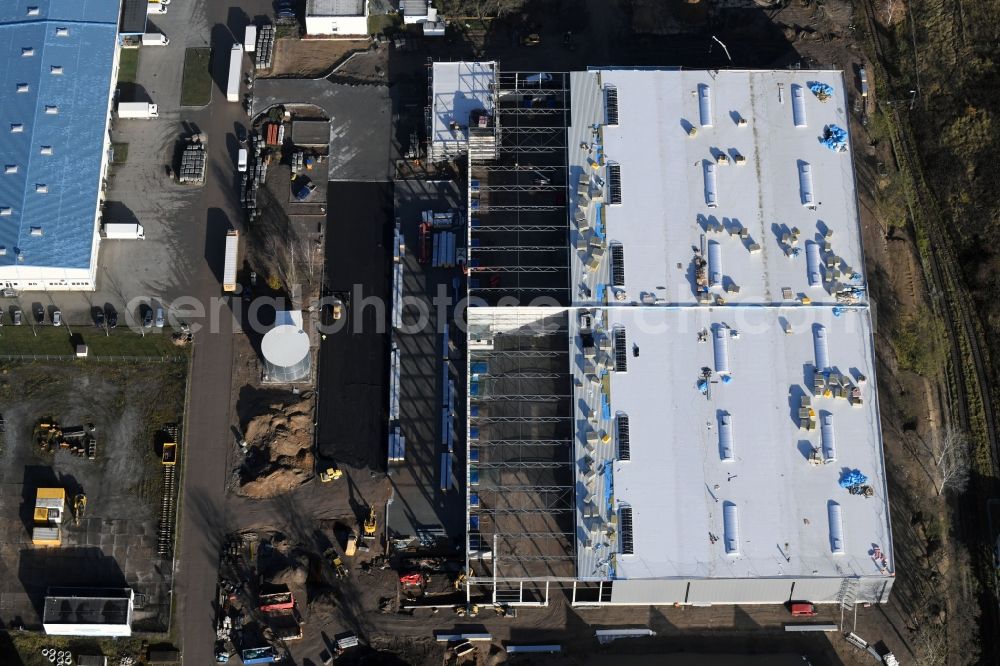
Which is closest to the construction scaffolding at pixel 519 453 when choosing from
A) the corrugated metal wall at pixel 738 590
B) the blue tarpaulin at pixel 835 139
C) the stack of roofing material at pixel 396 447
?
the corrugated metal wall at pixel 738 590

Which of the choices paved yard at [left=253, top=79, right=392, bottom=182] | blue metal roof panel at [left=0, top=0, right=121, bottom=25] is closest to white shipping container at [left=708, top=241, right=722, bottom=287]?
paved yard at [left=253, top=79, right=392, bottom=182]

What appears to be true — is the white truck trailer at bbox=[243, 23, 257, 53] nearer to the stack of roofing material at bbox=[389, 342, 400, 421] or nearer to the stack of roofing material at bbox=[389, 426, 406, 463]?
the stack of roofing material at bbox=[389, 342, 400, 421]

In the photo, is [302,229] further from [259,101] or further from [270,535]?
[270,535]

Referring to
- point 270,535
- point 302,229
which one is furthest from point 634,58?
point 270,535

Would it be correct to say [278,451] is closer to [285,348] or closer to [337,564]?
[285,348]

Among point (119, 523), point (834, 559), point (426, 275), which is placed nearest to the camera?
point (834, 559)

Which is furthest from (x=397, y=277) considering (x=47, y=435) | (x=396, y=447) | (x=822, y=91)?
(x=822, y=91)

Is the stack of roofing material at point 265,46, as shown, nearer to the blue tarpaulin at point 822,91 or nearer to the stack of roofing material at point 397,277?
the stack of roofing material at point 397,277
